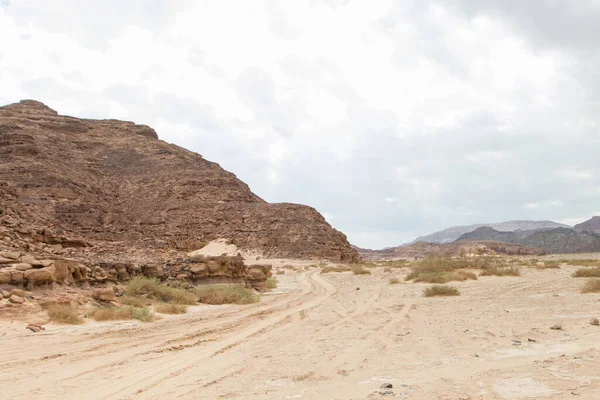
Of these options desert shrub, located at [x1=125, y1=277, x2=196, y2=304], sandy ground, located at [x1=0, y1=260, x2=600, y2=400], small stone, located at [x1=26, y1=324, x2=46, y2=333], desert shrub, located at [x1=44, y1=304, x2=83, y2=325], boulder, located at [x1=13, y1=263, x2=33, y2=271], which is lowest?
sandy ground, located at [x1=0, y1=260, x2=600, y2=400]

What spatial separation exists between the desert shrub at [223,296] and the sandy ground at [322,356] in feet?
10.3

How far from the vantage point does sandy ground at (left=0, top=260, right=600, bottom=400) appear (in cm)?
450

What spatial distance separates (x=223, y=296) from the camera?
46.0 feet

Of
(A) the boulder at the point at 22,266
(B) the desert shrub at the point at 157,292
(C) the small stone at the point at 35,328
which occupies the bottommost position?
(C) the small stone at the point at 35,328

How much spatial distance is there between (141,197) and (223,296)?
52211 millimetres

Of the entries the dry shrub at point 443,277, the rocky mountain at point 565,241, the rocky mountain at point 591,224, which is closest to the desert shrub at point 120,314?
the dry shrub at point 443,277

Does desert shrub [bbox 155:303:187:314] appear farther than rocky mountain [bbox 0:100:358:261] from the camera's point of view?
No

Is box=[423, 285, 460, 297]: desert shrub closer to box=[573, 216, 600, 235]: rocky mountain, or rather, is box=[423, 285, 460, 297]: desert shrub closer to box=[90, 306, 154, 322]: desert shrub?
box=[90, 306, 154, 322]: desert shrub

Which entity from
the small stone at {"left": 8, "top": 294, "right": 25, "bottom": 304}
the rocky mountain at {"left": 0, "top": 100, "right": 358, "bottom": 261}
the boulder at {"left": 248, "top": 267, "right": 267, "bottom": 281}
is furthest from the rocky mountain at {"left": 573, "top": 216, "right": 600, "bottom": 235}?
the small stone at {"left": 8, "top": 294, "right": 25, "bottom": 304}

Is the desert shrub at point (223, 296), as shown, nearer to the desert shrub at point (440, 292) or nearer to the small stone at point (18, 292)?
the desert shrub at point (440, 292)

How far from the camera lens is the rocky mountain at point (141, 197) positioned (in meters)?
52.3

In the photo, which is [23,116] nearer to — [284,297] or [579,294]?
[284,297]

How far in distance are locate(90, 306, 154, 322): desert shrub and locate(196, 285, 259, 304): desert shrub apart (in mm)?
3828

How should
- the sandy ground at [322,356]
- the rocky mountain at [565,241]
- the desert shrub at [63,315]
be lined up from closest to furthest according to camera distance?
the sandy ground at [322,356], the desert shrub at [63,315], the rocky mountain at [565,241]
